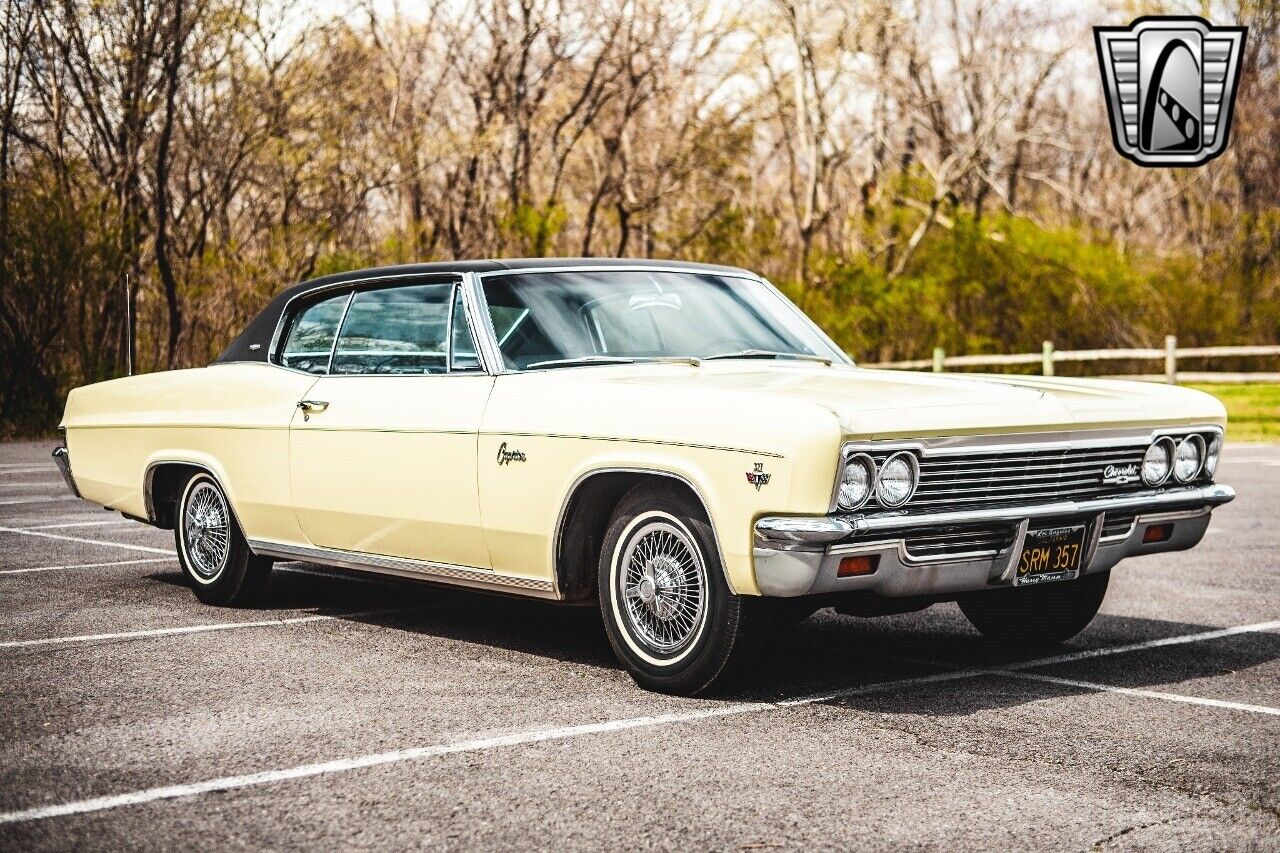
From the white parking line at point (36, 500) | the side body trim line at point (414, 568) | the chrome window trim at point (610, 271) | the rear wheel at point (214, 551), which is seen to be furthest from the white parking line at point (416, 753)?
the white parking line at point (36, 500)

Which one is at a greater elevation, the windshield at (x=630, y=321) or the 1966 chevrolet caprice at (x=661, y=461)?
the windshield at (x=630, y=321)

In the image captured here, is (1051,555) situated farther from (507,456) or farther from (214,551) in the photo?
(214,551)

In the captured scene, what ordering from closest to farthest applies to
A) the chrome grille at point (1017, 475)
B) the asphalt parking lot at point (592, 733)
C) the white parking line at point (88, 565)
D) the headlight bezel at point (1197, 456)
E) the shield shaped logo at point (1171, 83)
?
→ the asphalt parking lot at point (592, 733), the chrome grille at point (1017, 475), the headlight bezel at point (1197, 456), the white parking line at point (88, 565), the shield shaped logo at point (1171, 83)

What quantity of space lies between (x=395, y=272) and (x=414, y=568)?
54.3 inches

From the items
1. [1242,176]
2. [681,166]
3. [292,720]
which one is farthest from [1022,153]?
[292,720]

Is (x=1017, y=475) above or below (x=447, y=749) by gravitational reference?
above

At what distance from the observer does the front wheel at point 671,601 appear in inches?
221

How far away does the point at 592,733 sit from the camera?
5273 millimetres

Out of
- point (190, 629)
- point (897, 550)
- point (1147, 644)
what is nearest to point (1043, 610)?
point (1147, 644)

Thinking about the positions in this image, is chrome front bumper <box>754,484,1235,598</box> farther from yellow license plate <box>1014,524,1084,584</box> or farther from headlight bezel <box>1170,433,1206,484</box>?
headlight bezel <box>1170,433,1206,484</box>

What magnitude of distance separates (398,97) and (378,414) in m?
28.5

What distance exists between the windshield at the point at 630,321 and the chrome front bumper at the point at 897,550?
149cm

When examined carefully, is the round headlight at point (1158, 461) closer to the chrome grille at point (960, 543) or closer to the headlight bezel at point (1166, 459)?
the headlight bezel at point (1166, 459)

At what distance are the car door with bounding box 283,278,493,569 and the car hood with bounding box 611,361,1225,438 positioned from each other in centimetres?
80
